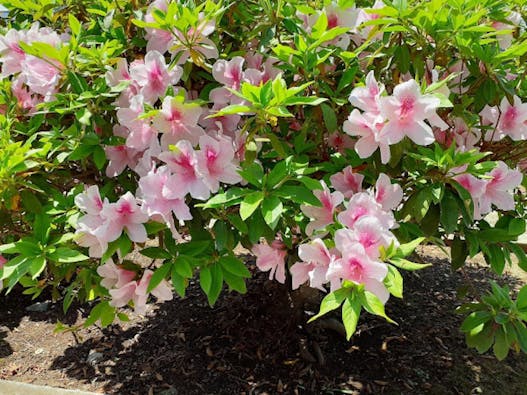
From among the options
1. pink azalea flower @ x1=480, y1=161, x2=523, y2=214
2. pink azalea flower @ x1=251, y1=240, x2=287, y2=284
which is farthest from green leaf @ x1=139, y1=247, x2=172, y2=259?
pink azalea flower @ x1=480, y1=161, x2=523, y2=214

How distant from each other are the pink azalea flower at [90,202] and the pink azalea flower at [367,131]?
0.65 metres

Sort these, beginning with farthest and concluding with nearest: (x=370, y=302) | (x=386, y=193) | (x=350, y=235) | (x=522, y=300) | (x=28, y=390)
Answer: (x=28, y=390), (x=522, y=300), (x=386, y=193), (x=350, y=235), (x=370, y=302)

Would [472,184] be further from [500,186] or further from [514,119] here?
[514,119]

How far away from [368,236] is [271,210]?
223mm

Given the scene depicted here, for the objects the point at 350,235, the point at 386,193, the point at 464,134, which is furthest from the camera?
the point at 464,134

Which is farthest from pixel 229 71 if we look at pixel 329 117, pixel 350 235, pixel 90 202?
pixel 350 235

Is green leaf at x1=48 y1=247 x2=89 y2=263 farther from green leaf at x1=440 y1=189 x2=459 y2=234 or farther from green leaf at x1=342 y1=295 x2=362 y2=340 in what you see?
green leaf at x1=440 y1=189 x2=459 y2=234

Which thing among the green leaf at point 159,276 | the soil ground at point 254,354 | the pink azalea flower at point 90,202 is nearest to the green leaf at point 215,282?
the green leaf at point 159,276

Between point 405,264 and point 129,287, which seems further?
point 129,287

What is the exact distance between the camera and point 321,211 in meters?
1.42

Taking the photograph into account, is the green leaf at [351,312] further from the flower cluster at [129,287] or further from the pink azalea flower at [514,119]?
the pink azalea flower at [514,119]

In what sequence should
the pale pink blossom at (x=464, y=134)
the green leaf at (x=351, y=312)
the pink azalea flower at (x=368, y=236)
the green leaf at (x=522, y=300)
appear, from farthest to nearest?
the pale pink blossom at (x=464, y=134)
the green leaf at (x=522, y=300)
the pink azalea flower at (x=368, y=236)
the green leaf at (x=351, y=312)

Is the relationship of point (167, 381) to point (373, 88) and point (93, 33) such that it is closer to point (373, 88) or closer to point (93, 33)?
point (93, 33)

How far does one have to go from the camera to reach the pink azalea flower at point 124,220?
138cm
